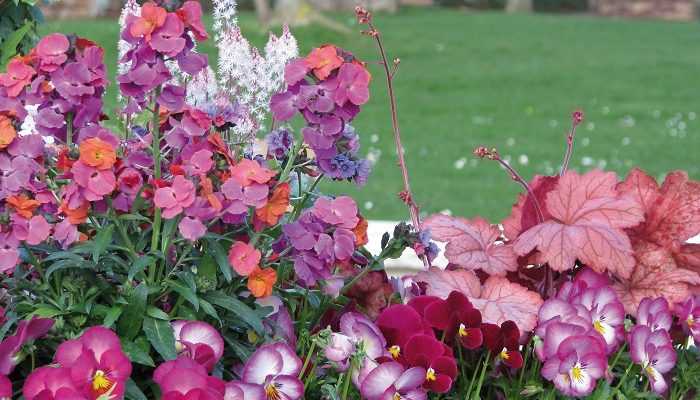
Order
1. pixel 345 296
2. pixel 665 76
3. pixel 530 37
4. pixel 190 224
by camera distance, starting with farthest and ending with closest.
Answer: pixel 530 37
pixel 665 76
pixel 345 296
pixel 190 224

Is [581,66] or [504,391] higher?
[504,391]

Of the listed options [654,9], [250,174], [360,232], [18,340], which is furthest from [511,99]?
[654,9]

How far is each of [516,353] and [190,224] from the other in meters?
0.57

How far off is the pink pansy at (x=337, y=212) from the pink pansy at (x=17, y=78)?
0.46m

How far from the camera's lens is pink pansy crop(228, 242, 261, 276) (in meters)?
1.58

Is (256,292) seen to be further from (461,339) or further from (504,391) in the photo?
(504,391)

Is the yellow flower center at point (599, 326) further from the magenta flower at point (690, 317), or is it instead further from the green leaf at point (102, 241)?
the green leaf at point (102, 241)

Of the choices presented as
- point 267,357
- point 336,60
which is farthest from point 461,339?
point 336,60

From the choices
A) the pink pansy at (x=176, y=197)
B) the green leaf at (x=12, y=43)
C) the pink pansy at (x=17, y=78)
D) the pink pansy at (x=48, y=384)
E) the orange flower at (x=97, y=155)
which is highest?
the pink pansy at (x=17, y=78)

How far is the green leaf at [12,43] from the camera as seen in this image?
9.02 feet

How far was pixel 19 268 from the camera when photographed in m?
1.74

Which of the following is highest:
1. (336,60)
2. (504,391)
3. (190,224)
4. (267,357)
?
(336,60)

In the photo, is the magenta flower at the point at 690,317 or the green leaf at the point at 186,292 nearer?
the green leaf at the point at 186,292

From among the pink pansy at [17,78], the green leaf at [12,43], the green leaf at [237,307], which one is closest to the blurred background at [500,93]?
the green leaf at [12,43]
